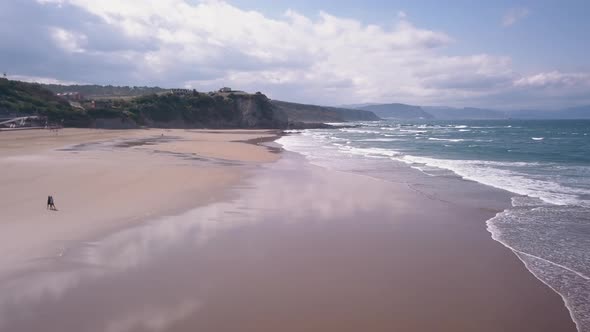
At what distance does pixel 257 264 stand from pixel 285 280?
3.24 feet

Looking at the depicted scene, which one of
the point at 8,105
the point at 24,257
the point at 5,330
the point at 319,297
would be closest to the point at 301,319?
the point at 319,297

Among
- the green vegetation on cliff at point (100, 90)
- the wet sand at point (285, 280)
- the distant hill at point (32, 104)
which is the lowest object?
the wet sand at point (285, 280)

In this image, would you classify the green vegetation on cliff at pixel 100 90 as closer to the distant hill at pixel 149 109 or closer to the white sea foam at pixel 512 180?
the distant hill at pixel 149 109

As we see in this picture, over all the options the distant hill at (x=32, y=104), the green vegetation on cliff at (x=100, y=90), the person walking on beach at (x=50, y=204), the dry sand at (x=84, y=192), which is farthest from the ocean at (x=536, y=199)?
the green vegetation on cliff at (x=100, y=90)

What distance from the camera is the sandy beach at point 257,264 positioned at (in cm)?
621

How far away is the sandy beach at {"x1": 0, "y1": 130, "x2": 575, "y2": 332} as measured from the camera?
6211 mm

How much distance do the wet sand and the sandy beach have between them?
0.10ft

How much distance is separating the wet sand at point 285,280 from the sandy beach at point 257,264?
3 cm

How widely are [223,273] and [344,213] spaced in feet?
19.1

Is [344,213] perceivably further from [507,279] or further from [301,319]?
[301,319]

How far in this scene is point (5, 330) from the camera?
222 inches

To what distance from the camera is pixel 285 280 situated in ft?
24.8

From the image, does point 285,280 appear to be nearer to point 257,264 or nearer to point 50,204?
point 257,264

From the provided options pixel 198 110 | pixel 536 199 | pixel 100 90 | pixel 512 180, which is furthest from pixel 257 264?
pixel 100 90
